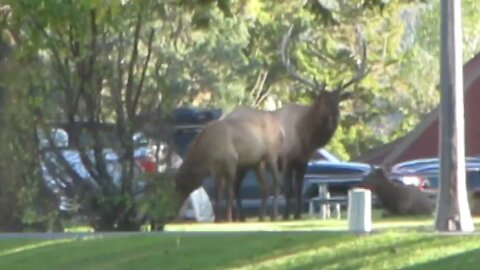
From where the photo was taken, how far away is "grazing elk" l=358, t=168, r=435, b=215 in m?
26.1

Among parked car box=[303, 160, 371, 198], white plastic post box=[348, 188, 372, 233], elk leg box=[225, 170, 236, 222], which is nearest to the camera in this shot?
white plastic post box=[348, 188, 372, 233]

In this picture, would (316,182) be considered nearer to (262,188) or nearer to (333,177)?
(333,177)

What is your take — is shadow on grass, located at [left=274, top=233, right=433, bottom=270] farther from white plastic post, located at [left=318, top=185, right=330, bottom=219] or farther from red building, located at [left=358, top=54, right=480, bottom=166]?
red building, located at [left=358, top=54, right=480, bottom=166]

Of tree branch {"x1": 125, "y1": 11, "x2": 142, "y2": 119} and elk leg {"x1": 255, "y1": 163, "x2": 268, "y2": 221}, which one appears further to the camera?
elk leg {"x1": 255, "y1": 163, "x2": 268, "y2": 221}

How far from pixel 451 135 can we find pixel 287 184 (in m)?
11.0

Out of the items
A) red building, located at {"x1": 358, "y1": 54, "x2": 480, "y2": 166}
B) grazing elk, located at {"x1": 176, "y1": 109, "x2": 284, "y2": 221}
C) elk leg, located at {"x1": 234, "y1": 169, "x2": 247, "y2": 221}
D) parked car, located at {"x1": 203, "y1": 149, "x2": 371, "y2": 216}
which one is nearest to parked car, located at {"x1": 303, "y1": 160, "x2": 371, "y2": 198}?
parked car, located at {"x1": 203, "y1": 149, "x2": 371, "y2": 216}

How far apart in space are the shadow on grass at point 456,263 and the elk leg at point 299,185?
1114 centimetres

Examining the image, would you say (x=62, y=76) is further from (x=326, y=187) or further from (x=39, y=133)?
(x=326, y=187)

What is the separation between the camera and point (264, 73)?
49.6m

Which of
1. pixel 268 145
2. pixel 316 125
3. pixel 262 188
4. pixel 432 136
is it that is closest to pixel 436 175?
pixel 316 125

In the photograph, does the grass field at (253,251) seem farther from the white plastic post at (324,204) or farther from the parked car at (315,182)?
the parked car at (315,182)

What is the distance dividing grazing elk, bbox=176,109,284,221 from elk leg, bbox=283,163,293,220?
332mm

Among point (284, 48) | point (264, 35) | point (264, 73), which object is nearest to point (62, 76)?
point (284, 48)

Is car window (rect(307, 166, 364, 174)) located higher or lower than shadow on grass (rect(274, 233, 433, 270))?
higher
